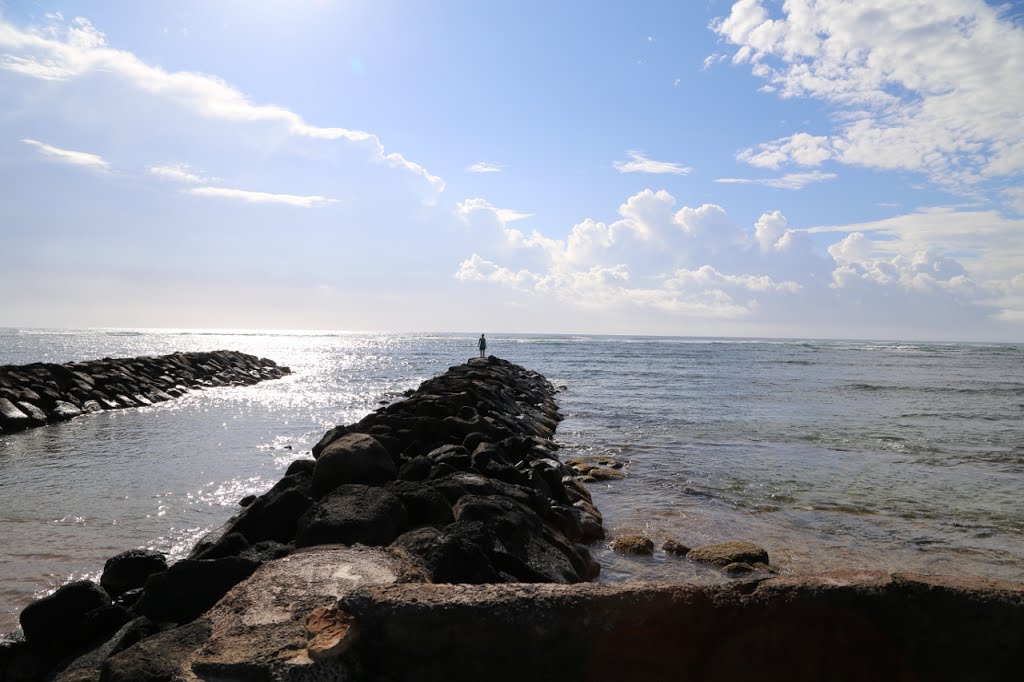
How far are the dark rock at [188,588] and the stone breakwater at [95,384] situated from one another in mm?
13278

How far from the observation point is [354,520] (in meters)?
4.89

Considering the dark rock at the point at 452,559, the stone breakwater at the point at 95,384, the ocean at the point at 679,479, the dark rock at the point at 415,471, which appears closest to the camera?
the dark rock at the point at 452,559

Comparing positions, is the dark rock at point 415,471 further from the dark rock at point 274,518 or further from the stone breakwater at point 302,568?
the dark rock at point 274,518

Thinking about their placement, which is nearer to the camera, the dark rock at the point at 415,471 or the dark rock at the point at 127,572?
the dark rock at the point at 127,572

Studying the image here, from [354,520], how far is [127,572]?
166 cm

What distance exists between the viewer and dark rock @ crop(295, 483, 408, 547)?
479cm

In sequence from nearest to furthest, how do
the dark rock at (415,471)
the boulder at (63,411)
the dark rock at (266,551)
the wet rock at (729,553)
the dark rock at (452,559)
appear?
the dark rock at (452,559)
the dark rock at (266,551)
the wet rock at (729,553)
the dark rock at (415,471)
the boulder at (63,411)

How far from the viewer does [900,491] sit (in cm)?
916

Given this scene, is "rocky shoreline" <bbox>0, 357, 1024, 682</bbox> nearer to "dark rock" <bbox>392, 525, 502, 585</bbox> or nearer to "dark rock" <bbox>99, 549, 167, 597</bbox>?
"dark rock" <bbox>392, 525, 502, 585</bbox>

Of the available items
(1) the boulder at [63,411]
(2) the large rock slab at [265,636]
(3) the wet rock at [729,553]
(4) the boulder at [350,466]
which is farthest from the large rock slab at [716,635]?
(1) the boulder at [63,411]

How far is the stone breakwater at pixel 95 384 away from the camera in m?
15.7

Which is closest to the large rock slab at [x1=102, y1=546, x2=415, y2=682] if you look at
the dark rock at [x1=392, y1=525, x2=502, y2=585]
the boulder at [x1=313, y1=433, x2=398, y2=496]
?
the dark rock at [x1=392, y1=525, x2=502, y2=585]

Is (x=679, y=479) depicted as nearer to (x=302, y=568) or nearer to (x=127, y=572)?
(x=302, y=568)

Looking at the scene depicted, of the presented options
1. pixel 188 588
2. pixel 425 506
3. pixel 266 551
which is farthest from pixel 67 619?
pixel 425 506
